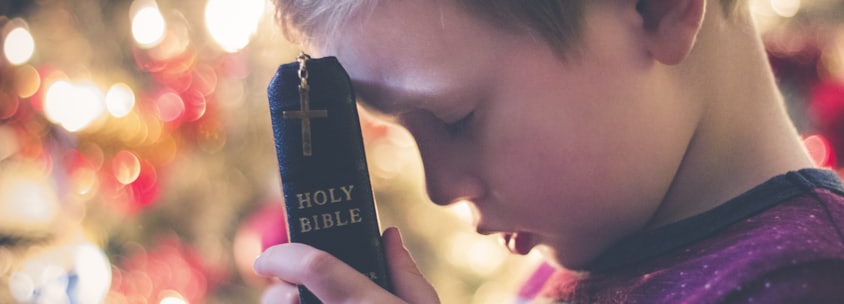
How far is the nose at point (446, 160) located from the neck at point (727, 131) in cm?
14

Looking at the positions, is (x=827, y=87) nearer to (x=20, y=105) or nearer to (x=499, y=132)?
(x=499, y=132)

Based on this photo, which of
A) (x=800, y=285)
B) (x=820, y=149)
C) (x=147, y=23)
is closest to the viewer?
(x=800, y=285)

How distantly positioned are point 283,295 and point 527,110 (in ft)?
0.70

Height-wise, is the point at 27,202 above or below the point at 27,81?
below

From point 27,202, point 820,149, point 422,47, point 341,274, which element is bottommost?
point 820,149

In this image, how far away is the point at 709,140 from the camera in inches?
20.3

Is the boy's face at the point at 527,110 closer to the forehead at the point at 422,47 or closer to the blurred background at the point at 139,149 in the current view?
the forehead at the point at 422,47

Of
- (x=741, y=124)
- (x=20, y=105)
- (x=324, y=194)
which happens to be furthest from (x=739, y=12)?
(x=20, y=105)

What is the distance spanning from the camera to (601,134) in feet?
1.64

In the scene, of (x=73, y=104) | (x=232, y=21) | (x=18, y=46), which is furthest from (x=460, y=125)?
(x=18, y=46)

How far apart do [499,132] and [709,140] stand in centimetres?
15

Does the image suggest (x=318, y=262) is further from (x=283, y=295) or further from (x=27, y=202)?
(x=27, y=202)

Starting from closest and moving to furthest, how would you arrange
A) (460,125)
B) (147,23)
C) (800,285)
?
(800,285) < (460,125) < (147,23)

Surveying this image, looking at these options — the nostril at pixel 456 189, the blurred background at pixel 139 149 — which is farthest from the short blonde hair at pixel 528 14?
the blurred background at pixel 139 149
